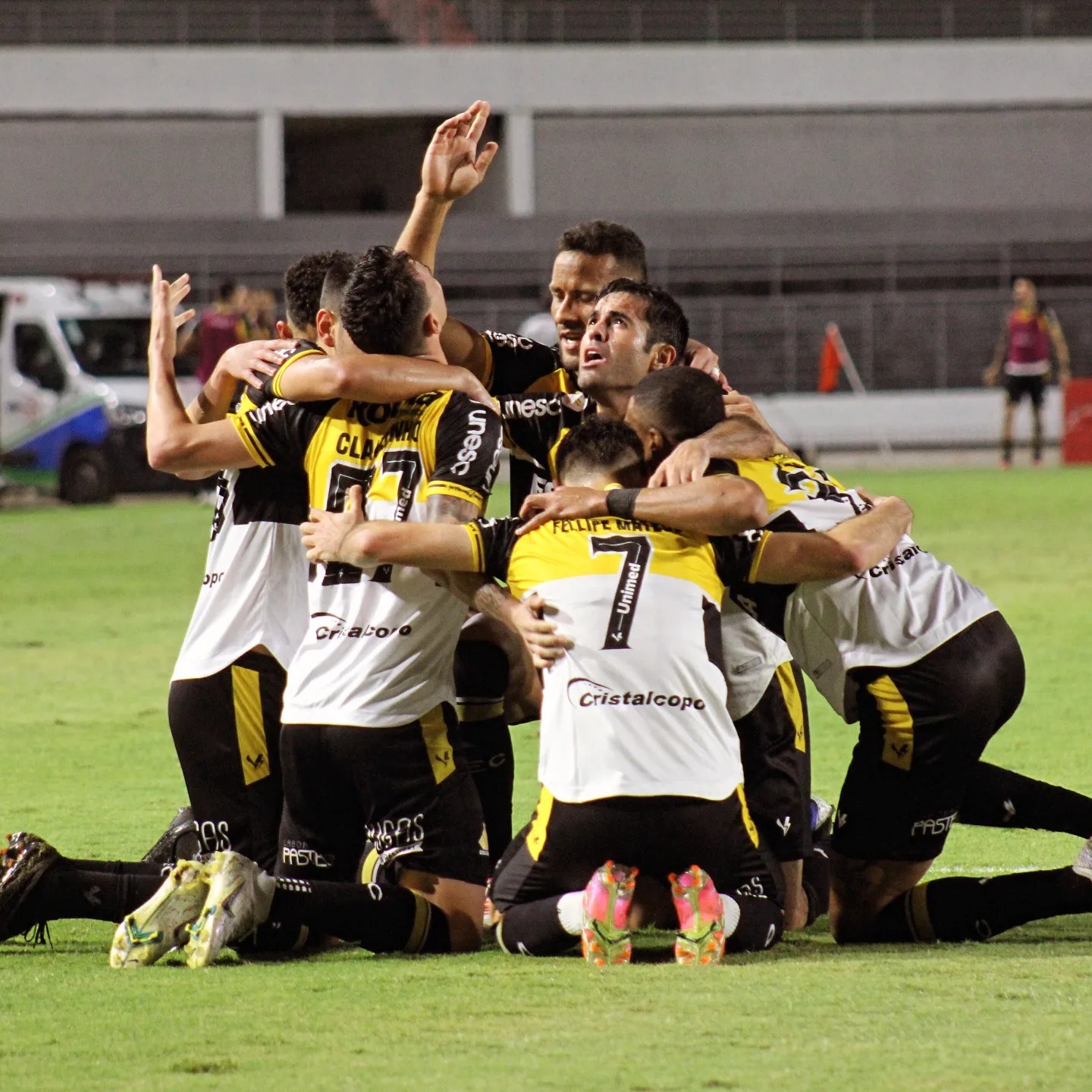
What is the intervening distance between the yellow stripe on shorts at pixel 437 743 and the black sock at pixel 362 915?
1.04 ft

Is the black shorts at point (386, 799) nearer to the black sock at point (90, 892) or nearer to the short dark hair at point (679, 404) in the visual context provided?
the black sock at point (90, 892)

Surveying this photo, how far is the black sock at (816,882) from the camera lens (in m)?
5.18

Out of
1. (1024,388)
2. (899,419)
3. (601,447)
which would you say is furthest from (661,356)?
(899,419)

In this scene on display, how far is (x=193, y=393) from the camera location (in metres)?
21.5

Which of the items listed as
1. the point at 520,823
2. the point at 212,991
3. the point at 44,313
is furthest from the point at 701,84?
the point at 212,991

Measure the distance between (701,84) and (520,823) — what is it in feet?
101

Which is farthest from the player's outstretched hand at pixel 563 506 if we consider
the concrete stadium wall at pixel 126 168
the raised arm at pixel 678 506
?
the concrete stadium wall at pixel 126 168

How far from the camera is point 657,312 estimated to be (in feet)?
17.5

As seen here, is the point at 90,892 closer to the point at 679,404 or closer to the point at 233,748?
the point at 233,748

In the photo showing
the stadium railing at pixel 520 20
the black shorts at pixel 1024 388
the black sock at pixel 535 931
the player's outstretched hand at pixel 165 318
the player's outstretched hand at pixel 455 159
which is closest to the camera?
the black sock at pixel 535 931

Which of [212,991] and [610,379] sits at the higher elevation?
[610,379]

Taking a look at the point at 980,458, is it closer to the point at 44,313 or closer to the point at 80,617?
the point at 44,313

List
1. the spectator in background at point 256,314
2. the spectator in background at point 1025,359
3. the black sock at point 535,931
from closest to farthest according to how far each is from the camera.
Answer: the black sock at point 535,931, the spectator in background at point 256,314, the spectator in background at point 1025,359

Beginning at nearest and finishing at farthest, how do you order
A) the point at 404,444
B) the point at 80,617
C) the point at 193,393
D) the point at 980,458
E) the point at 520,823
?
the point at 404,444, the point at 520,823, the point at 80,617, the point at 193,393, the point at 980,458
